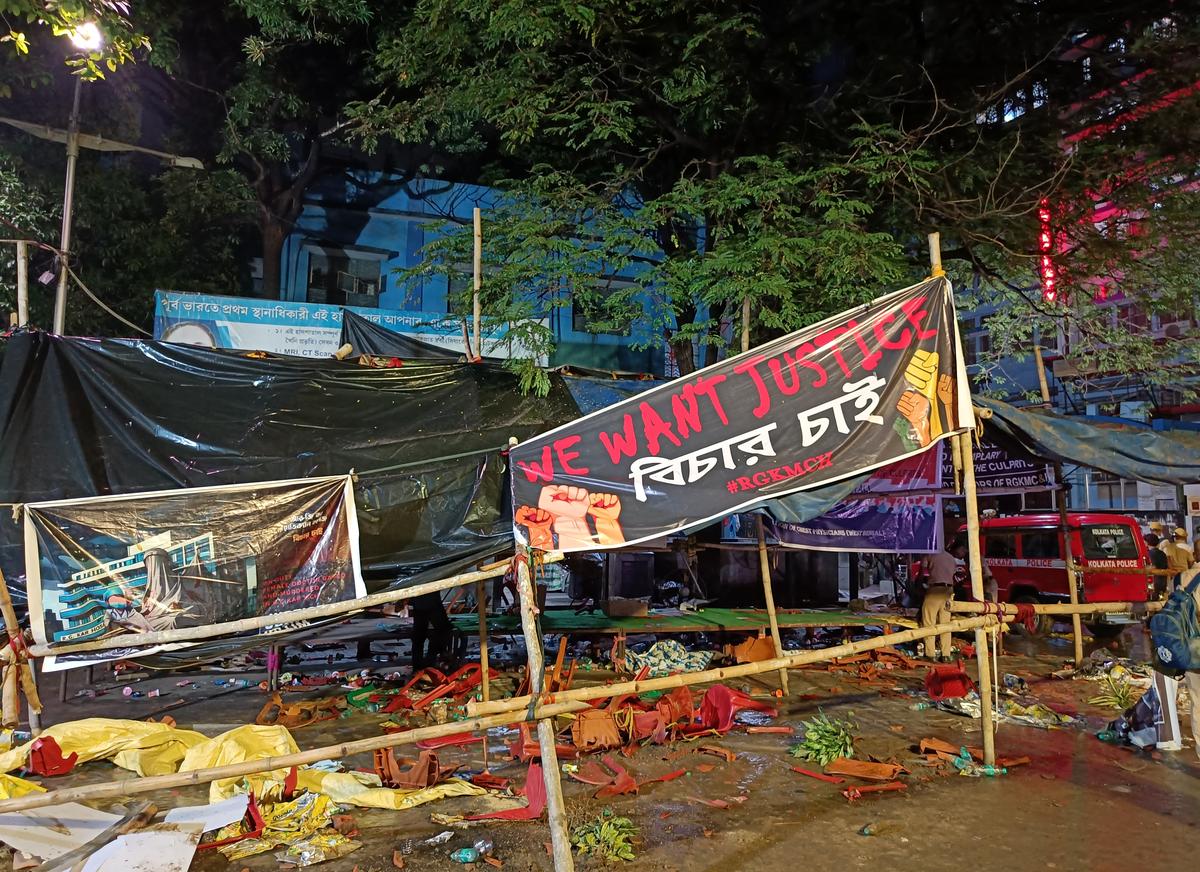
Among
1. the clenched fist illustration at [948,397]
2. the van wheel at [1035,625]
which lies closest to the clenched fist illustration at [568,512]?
the clenched fist illustration at [948,397]

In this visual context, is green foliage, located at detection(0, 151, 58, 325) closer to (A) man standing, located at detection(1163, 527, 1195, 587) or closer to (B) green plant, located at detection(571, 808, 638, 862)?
(B) green plant, located at detection(571, 808, 638, 862)

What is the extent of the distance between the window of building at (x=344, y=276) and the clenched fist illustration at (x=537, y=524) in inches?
605

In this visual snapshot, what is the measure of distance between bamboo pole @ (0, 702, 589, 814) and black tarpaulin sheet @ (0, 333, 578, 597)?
250 cm

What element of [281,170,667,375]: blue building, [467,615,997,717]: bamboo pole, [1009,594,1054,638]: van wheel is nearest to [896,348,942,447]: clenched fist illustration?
[467,615,997,717]: bamboo pole

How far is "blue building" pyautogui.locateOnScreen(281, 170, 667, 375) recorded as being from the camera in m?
19.6

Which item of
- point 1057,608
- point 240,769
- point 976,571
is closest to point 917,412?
point 976,571

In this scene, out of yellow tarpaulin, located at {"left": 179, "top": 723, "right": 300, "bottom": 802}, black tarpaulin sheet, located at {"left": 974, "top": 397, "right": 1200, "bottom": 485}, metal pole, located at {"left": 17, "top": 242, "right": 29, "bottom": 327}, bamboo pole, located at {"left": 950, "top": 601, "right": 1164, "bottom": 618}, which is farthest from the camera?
black tarpaulin sheet, located at {"left": 974, "top": 397, "right": 1200, "bottom": 485}

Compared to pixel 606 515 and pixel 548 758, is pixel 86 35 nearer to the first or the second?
pixel 606 515

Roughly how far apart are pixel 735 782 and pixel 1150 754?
13.0ft

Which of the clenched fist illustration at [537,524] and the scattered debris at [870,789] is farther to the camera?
the clenched fist illustration at [537,524]

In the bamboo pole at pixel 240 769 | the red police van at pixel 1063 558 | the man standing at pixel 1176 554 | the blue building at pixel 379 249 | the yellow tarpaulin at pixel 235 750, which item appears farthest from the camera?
the blue building at pixel 379 249

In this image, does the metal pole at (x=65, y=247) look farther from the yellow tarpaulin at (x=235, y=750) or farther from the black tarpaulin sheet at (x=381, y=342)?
the yellow tarpaulin at (x=235, y=750)

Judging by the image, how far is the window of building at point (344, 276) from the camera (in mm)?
19875

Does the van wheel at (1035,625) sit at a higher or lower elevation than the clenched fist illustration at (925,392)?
lower
